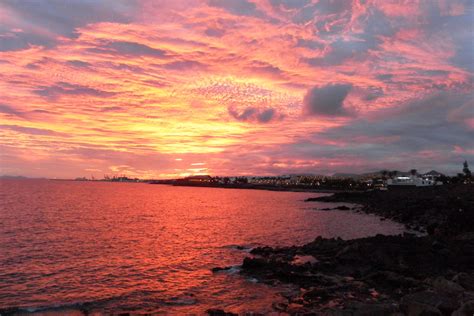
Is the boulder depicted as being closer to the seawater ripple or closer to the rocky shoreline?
the rocky shoreline

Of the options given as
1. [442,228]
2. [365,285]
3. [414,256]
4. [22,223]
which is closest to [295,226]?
[442,228]

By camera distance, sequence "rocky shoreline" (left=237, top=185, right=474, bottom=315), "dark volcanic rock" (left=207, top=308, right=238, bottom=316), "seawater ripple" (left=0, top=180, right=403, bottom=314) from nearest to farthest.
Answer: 1. "rocky shoreline" (left=237, top=185, right=474, bottom=315)
2. "dark volcanic rock" (left=207, top=308, right=238, bottom=316)
3. "seawater ripple" (left=0, top=180, right=403, bottom=314)

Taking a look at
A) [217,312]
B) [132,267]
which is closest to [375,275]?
[217,312]

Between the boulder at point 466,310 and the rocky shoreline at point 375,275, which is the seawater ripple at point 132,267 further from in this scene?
the boulder at point 466,310

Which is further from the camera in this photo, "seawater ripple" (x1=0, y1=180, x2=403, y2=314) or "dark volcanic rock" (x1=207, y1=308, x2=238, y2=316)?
"seawater ripple" (x1=0, y1=180, x2=403, y2=314)

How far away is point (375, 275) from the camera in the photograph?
21906 millimetres

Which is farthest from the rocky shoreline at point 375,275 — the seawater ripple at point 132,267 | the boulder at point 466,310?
the seawater ripple at point 132,267

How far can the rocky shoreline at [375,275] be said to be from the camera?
14.3m

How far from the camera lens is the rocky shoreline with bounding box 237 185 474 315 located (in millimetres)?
14266

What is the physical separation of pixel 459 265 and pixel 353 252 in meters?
6.49

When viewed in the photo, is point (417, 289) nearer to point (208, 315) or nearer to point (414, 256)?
point (414, 256)

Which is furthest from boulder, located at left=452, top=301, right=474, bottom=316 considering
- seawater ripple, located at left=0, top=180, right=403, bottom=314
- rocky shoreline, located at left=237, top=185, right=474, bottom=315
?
seawater ripple, located at left=0, top=180, right=403, bottom=314

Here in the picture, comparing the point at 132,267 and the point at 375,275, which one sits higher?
the point at 375,275

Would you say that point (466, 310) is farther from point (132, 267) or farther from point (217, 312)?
point (132, 267)
